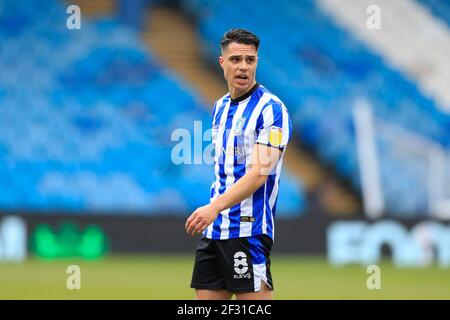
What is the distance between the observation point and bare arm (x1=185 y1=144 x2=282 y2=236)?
5.23 meters

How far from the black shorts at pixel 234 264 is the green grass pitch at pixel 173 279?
419 cm

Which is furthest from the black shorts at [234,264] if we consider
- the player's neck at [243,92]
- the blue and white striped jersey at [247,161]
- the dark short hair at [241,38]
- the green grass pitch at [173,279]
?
the green grass pitch at [173,279]

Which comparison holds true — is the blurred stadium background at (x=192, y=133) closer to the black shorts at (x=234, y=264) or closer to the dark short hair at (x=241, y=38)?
the black shorts at (x=234, y=264)

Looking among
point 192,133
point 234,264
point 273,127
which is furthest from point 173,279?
point 273,127

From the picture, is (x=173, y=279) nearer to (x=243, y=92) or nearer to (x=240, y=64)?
(x=243, y=92)

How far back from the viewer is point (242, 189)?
5.35 metres

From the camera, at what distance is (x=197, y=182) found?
16625 millimetres

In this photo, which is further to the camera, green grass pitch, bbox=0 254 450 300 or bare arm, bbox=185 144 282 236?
green grass pitch, bbox=0 254 450 300

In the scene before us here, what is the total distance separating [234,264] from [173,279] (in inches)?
254

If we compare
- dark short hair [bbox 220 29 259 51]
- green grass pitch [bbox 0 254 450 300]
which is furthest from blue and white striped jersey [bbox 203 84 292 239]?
green grass pitch [bbox 0 254 450 300]

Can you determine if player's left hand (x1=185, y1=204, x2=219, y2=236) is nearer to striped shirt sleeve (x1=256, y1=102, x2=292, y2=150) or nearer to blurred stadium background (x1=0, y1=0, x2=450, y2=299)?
striped shirt sleeve (x1=256, y1=102, x2=292, y2=150)

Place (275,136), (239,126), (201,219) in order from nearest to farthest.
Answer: (201,219)
(275,136)
(239,126)

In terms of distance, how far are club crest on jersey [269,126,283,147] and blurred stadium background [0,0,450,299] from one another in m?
6.70

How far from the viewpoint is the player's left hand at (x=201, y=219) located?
17.1ft
